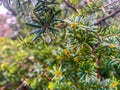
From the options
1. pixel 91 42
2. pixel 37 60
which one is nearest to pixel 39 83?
pixel 37 60

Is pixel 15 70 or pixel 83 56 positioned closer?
pixel 83 56

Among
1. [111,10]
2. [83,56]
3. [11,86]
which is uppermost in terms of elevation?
[111,10]

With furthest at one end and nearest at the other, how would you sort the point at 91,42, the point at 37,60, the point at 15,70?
the point at 15,70 → the point at 37,60 → the point at 91,42

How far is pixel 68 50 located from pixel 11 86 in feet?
2.05

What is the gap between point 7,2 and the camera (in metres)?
0.88

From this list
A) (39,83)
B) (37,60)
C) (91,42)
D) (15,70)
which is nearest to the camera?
(91,42)

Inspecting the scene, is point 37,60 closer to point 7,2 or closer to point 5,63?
point 5,63

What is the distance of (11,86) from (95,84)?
686 mm

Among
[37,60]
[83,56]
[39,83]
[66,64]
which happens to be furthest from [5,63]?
[83,56]

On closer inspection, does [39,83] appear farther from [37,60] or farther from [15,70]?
[15,70]

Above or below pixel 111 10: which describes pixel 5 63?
below

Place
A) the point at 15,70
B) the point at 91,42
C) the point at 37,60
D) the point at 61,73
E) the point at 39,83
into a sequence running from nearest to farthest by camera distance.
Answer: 1. the point at 91,42
2. the point at 61,73
3. the point at 39,83
4. the point at 37,60
5. the point at 15,70

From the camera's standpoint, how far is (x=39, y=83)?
1.22m

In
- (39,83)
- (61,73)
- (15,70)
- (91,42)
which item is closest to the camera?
(91,42)
